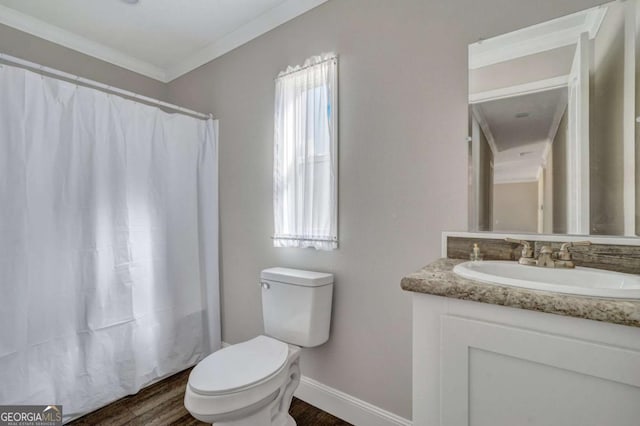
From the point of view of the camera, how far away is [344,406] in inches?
64.2

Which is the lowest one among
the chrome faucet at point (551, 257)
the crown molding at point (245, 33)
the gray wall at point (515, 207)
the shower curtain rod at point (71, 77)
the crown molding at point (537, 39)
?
the chrome faucet at point (551, 257)

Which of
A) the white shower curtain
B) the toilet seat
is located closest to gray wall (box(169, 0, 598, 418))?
the toilet seat

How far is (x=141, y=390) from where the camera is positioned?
6.26 ft

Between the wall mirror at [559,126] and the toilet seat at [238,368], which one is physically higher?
the wall mirror at [559,126]

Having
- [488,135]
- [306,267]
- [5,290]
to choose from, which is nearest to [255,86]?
[306,267]

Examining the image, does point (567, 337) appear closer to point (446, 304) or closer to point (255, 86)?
point (446, 304)

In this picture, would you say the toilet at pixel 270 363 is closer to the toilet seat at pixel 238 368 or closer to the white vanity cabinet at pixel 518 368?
the toilet seat at pixel 238 368

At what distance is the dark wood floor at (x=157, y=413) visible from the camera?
1.62 m

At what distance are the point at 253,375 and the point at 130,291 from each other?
3.60 ft

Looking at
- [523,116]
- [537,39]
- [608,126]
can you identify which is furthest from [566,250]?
[537,39]

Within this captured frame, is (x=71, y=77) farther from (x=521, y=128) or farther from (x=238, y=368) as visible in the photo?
(x=521, y=128)

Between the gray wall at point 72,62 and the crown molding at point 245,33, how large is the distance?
0.23 m

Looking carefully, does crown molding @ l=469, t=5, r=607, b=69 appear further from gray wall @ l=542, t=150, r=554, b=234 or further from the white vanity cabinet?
the white vanity cabinet

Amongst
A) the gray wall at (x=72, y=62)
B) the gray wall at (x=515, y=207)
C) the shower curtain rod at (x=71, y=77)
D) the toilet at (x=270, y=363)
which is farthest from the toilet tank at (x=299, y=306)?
the gray wall at (x=72, y=62)
